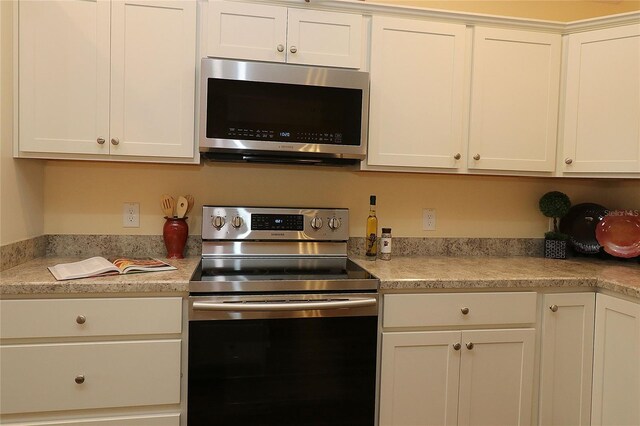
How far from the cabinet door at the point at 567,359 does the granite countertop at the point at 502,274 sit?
89 millimetres

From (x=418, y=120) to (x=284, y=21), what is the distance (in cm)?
78

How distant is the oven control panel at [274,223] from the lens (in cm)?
202

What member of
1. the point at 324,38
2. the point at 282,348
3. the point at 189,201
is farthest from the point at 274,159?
the point at 282,348

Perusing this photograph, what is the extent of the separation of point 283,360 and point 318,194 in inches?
37.3

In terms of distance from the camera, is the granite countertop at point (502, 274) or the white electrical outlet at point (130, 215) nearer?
the granite countertop at point (502, 274)

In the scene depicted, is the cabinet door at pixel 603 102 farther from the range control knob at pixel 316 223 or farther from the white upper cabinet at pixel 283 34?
the range control knob at pixel 316 223

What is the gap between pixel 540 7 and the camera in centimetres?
242

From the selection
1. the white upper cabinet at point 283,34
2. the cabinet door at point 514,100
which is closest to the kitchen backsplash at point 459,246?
the cabinet door at point 514,100

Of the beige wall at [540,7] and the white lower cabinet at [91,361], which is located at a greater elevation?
the beige wall at [540,7]

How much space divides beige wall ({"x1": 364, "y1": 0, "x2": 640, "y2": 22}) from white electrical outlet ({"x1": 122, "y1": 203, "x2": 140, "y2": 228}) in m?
1.75

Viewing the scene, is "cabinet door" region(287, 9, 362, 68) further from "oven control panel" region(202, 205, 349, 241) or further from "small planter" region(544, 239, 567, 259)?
"small planter" region(544, 239, 567, 259)

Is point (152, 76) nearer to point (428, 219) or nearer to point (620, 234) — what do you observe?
point (428, 219)

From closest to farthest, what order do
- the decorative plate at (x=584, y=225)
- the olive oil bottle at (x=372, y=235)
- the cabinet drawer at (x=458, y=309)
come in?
the cabinet drawer at (x=458, y=309), the olive oil bottle at (x=372, y=235), the decorative plate at (x=584, y=225)

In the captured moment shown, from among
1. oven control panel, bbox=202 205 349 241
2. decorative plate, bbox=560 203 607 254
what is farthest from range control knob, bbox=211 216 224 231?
decorative plate, bbox=560 203 607 254
